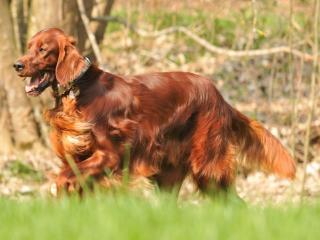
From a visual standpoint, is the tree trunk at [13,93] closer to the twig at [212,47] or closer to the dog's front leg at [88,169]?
the twig at [212,47]

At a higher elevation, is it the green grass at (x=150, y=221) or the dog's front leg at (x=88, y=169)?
the green grass at (x=150, y=221)

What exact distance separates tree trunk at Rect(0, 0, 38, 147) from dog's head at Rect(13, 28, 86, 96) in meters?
3.60

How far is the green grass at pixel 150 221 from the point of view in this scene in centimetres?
382

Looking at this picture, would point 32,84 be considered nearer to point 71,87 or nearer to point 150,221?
point 71,87

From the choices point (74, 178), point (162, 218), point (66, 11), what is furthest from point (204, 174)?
point (66, 11)

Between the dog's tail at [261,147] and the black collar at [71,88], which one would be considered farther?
the dog's tail at [261,147]

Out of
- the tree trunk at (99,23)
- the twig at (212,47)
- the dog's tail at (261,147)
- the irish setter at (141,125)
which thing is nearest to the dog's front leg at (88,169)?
the irish setter at (141,125)

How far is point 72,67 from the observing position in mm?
6289

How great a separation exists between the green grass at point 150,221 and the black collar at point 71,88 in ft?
5.97

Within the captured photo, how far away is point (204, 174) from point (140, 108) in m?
0.77

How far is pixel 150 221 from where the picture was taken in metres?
4.08

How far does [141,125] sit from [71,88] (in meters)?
0.63

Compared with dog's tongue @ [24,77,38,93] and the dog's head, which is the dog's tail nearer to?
the dog's head

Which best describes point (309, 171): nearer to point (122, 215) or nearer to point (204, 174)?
point (204, 174)
